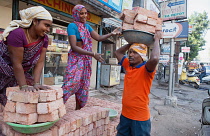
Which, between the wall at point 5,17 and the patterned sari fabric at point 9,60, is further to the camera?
the wall at point 5,17

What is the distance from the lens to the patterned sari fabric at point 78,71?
2.37m

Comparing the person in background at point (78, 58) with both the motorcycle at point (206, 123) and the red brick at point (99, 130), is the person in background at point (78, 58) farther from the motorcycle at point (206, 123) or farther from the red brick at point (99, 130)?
the motorcycle at point (206, 123)

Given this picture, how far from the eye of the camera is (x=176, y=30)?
527 cm

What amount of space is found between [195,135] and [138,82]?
8.23 feet

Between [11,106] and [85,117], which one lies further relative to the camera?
[85,117]

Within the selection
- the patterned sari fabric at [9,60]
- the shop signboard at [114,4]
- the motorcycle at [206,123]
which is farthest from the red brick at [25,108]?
the shop signboard at [114,4]

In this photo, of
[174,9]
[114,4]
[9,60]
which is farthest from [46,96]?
[114,4]

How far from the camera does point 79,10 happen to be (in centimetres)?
241

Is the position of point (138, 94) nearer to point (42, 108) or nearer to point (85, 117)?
point (85, 117)

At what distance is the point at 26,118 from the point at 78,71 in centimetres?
99

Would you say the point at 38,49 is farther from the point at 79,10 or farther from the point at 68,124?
the point at 68,124

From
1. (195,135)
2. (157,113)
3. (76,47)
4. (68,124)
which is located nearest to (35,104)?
(68,124)

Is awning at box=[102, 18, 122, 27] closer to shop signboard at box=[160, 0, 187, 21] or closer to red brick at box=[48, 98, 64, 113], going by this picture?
shop signboard at box=[160, 0, 187, 21]

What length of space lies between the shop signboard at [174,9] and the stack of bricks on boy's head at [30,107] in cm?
522
